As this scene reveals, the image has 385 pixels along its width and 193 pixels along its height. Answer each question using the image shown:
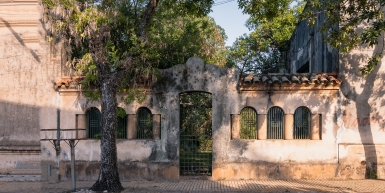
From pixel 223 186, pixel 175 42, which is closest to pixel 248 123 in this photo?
pixel 223 186

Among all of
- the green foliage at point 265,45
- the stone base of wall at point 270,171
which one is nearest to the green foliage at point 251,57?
the green foliage at point 265,45

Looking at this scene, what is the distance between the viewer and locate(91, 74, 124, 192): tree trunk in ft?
34.9

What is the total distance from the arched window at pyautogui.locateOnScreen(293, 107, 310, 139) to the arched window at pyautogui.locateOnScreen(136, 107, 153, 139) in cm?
488

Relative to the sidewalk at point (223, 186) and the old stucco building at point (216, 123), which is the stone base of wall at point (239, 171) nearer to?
the old stucco building at point (216, 123)

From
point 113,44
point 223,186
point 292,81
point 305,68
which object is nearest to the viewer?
point 223,186

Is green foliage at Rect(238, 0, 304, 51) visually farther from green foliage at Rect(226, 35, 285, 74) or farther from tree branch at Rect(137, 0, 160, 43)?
tree branch at Rect(137, 0, 160, 43)

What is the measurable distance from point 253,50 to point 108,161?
63.7 ft

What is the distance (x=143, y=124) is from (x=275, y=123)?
14.5 ft

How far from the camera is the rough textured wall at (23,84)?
1373 cm

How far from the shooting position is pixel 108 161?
10633mm

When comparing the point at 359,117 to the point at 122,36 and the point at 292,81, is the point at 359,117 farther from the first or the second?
the point at 122,36

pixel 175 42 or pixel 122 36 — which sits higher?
pixel 175 42

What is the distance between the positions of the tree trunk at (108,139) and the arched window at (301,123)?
6.04 meters

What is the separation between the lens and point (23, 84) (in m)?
14.0
